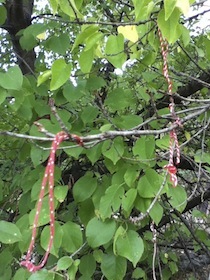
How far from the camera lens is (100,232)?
1.21 m

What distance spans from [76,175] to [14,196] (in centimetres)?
31

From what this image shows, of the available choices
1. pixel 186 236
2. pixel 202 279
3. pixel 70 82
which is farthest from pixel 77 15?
pixel 202 279

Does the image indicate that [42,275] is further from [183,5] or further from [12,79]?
[183,5]

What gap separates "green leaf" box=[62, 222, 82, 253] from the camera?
49.3 inches

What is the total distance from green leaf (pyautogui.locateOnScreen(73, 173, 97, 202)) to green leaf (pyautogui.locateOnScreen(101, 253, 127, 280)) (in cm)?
22

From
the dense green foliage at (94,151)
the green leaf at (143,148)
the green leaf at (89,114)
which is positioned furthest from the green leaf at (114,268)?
the green leaf at (89,114)

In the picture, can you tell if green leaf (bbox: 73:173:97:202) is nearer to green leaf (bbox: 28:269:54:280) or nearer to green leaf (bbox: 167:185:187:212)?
green leaf (bbox: 167:185:187:212)

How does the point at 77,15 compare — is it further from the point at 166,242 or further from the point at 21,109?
the point at 166,242

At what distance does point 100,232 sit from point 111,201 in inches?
3.7

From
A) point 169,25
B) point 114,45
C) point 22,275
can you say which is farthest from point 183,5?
point 22,275

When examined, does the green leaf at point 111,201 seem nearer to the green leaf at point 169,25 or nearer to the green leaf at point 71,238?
the green leaf at point 71,238

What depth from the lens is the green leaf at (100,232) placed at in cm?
120

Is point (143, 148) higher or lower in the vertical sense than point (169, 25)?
lower

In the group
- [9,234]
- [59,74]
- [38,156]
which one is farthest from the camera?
[38,156]
